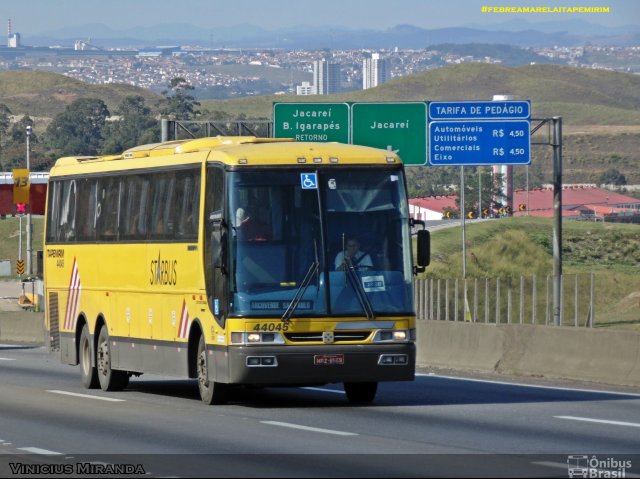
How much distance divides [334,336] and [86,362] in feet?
21.4

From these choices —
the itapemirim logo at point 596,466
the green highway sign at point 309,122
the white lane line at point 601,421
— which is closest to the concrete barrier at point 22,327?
the green highway sign at point 309,122

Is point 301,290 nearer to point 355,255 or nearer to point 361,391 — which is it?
point 355,255

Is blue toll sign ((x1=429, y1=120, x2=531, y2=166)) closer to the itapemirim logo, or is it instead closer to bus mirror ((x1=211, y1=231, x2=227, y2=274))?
bus mirror ((x1=211, y1=231, x2=227, y2=274))

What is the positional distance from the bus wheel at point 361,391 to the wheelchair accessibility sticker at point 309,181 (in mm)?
2773

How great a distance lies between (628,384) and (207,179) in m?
6.68

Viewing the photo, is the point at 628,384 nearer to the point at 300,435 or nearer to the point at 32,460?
the point at 300,435

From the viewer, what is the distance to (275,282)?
1856 cm

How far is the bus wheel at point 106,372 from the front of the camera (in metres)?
23.0

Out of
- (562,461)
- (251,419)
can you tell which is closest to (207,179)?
(251,419)

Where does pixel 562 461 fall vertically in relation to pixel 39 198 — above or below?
above

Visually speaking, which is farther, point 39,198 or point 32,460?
point 39,198

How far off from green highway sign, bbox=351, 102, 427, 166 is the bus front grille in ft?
83.5

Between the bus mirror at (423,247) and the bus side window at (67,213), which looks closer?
the bus mirror at (423,247)

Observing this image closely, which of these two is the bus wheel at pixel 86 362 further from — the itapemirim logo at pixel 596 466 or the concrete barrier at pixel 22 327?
the concrete barrier at pixel 22 327
